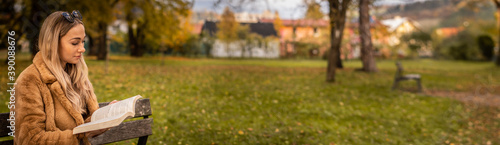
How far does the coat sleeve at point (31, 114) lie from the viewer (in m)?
1.64

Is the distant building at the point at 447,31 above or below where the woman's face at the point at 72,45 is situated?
above

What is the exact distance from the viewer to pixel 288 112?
743 cm

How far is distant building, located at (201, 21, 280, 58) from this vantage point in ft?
41.6

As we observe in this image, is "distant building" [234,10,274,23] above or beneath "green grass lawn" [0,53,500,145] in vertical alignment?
above

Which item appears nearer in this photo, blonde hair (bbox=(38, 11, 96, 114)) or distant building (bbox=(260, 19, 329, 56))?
blonde hair (bbox=(38, 11, 96, 114))

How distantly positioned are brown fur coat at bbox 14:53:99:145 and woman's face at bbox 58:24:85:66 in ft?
0.34

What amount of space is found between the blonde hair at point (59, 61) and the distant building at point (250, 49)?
32.3ft

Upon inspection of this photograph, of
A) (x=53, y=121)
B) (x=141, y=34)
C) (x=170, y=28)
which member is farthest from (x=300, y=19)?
(x=53, y=121)

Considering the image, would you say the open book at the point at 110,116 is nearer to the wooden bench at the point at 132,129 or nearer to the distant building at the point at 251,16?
the wooden bench at the point at 132,129

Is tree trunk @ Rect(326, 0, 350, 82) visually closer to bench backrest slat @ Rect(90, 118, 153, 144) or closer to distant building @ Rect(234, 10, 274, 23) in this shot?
A: distant building @ Rect(234, 10, 274, 23)

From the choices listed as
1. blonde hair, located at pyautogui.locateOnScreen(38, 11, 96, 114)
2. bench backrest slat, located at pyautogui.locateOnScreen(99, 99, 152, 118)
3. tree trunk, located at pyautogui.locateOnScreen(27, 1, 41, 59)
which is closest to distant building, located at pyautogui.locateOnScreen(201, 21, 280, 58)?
tree trunk, located at pyautogui.locateOnScreen(27, 1, 41, 59)

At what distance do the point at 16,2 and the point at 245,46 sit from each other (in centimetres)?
829

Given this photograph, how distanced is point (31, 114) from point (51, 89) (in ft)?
0.48

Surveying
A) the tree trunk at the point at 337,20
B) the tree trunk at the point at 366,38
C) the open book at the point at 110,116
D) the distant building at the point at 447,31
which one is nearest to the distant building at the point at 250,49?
the tree trunk at the point at 337,20
